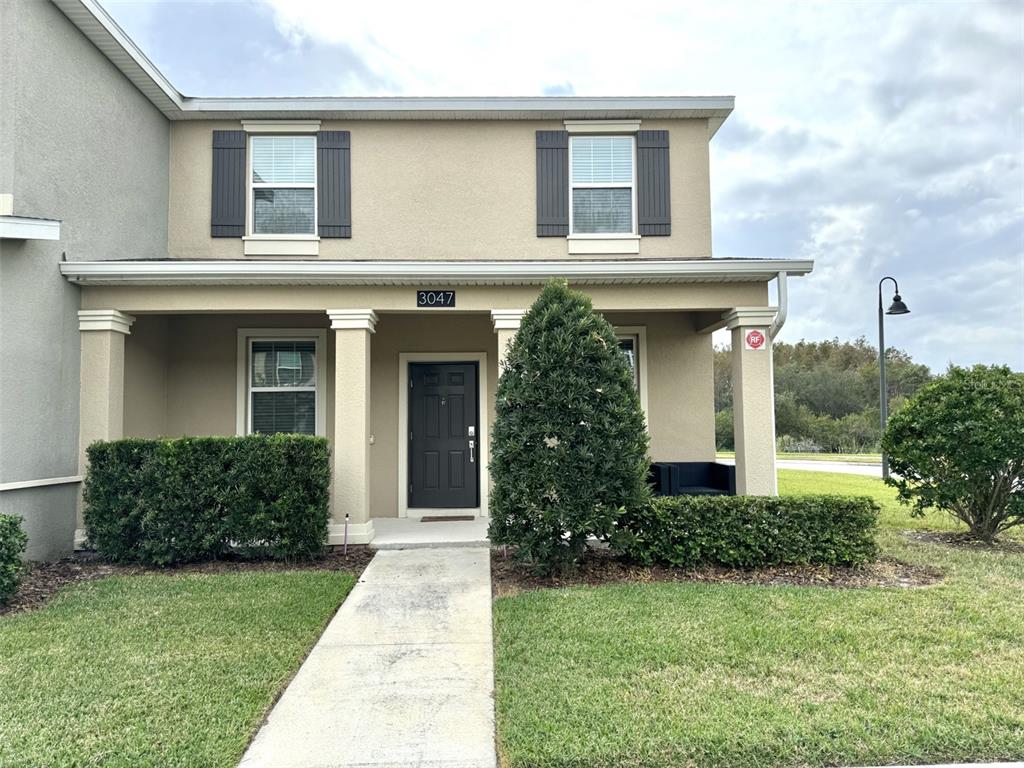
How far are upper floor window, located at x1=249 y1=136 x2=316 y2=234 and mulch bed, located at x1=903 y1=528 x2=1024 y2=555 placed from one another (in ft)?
29.4

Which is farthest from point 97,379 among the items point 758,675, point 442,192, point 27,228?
point 758,675

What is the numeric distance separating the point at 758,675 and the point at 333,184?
7.61 m

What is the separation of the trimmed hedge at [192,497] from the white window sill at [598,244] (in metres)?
4.60

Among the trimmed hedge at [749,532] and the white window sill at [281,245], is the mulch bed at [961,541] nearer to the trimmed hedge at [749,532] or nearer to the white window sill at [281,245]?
the trimmed hedge at [749,532]

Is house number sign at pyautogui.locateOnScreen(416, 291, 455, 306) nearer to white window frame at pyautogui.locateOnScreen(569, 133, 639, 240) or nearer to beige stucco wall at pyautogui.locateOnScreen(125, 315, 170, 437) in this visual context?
white window frame at pyautogui.locateOnScreen(569, 133, 639, 240)

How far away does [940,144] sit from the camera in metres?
18.4

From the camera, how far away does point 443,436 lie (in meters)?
8.35

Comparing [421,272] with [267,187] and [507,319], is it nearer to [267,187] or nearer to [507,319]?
[507,319]

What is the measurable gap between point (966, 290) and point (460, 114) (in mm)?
23922

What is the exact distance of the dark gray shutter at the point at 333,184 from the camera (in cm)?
812

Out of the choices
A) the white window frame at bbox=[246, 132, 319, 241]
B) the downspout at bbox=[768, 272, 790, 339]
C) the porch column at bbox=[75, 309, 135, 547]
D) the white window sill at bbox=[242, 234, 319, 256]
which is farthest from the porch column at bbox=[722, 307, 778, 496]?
the porch column at bbox=[75, 309, 135, 547]

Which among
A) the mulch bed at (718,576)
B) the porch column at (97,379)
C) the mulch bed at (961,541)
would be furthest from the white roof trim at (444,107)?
the mulch bed at (961,541)

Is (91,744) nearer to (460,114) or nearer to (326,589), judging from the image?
(326,589)

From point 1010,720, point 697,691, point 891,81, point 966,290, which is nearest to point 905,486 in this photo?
point 1010,720
